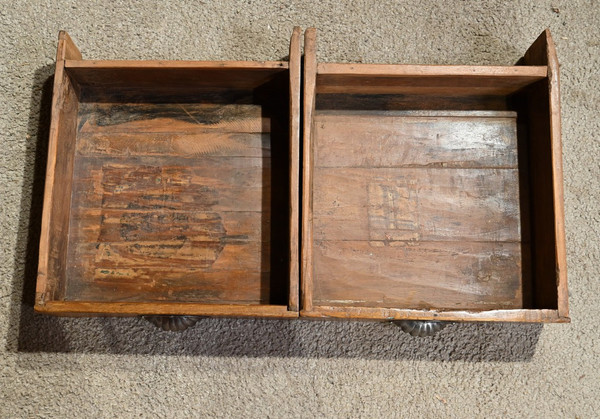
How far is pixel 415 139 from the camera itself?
118 centimetres

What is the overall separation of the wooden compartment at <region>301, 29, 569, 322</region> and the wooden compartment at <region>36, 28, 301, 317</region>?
4.8 inches

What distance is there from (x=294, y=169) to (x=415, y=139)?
0.35 meters

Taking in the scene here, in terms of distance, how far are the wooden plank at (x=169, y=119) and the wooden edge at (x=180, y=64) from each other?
0.13m

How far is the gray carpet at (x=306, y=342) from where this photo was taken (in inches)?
47.4

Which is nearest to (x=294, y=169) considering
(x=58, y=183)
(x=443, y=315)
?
(x=443, y=315)

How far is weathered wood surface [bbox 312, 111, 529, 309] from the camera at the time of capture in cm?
113

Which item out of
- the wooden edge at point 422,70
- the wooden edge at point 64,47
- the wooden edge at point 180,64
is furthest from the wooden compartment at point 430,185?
the wooden edge at point 64,47

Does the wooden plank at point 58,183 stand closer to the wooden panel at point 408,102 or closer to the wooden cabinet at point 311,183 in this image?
the wooden cabinet at point 311,183

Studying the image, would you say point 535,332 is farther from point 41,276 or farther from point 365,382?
point 41,276

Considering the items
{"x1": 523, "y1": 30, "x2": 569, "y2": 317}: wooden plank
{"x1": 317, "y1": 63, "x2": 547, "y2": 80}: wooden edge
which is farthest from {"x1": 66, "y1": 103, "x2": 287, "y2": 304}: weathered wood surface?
{"x1": 523, "y1": 30, "x2": 569, "y2": 317}: wooden plank

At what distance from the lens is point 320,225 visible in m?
1.15

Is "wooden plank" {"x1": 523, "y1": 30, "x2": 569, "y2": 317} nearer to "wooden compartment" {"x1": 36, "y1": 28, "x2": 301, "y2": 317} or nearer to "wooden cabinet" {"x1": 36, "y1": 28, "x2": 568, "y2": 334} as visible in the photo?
"wooden cabinet" {"x1": 36, "y1": 28, "x2": 568, "y2": 334}

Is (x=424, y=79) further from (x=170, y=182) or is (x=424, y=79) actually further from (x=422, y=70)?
(x=170, y=182)

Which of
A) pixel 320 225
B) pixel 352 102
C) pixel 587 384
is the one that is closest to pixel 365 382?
pixel 320 225
